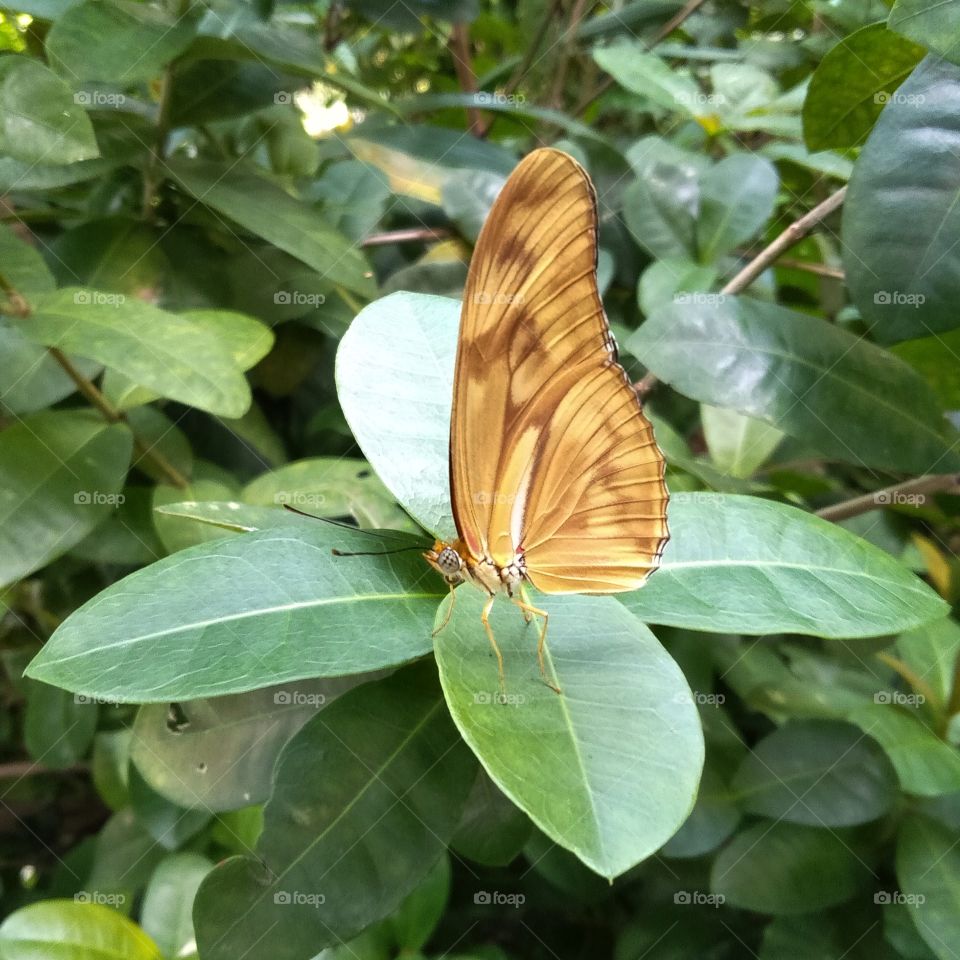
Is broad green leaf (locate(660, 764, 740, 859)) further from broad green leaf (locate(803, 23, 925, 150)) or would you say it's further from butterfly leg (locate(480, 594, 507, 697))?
broad green leaf (locate(803, 23, 925, 150))

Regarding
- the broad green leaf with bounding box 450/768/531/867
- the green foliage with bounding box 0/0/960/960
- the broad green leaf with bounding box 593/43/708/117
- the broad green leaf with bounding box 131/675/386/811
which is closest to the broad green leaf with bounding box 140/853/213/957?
the green foliage with bounding box 0/0/960/960

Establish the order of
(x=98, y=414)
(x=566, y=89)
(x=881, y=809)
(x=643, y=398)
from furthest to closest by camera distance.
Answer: (x=566, y=89), (x=643, y=398), (x=98, y=414), (x=881, y=809)

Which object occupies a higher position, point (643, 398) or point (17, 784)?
point (643, 398)

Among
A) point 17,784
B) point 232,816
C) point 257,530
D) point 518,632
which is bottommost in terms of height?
point 17,784

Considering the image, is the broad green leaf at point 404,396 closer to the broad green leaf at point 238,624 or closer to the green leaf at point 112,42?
the broad green leaf at point 238,624

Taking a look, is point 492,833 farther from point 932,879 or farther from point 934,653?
point 934,653

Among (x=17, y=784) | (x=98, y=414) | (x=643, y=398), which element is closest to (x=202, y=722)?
(x=98, y=414)

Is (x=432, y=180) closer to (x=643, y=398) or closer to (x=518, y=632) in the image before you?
(x=643, y=398)
